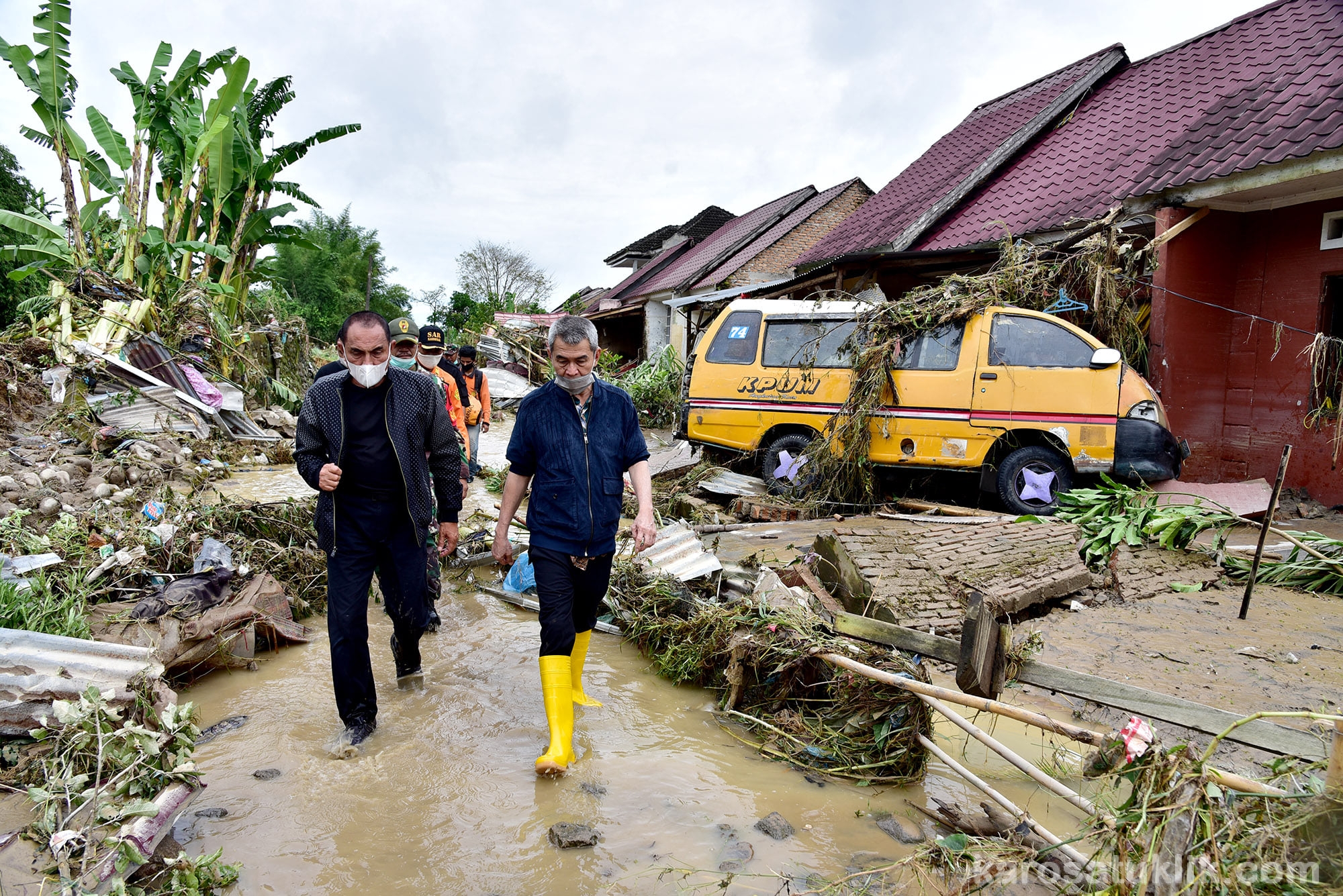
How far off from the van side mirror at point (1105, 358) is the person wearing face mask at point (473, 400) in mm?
5877

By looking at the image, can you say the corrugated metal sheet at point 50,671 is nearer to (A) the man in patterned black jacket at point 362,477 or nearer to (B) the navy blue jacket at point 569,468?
(A) the man in patterned black jacket at point 362,477

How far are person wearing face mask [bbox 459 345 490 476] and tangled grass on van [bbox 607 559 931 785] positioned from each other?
163 inches

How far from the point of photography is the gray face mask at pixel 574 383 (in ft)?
11.4

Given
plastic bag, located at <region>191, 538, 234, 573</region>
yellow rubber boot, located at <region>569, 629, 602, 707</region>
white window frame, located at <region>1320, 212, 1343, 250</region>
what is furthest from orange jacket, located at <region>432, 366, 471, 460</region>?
white window frame, located at <region>1320, 212, 1343, 250</region>

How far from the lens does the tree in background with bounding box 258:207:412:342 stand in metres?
37.3

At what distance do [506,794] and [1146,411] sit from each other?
6.57 m

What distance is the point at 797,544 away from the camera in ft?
21.6

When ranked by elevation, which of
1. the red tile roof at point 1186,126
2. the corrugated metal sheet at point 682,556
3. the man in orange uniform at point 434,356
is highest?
the red tile roof at point 1186,126

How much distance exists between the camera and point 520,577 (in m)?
5.80

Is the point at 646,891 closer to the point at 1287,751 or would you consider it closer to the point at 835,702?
the point at 835,702

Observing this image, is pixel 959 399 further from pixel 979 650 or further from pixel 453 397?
pixel 979 650

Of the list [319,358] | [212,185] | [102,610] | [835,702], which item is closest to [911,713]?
[835,702]

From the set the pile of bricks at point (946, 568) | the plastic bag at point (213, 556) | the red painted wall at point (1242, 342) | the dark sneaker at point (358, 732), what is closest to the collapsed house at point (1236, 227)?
the red painted wall at point (1242, 342)

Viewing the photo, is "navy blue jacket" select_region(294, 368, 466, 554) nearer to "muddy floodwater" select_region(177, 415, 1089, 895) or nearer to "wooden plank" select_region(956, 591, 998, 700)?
"muddy floodwater" select_region(177, 415, 1089, 895)
